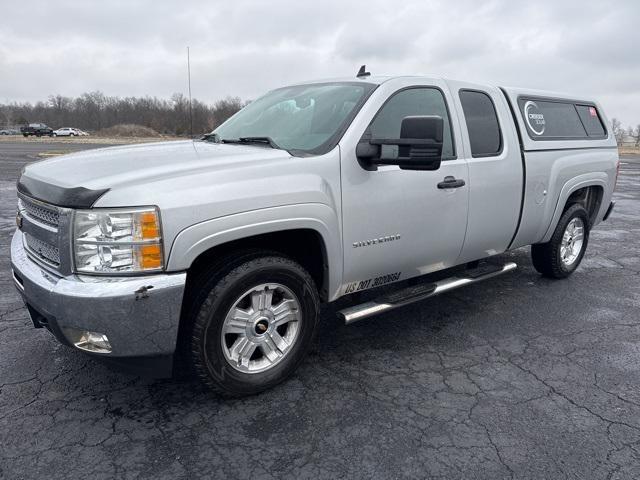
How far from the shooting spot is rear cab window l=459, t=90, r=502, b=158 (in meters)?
3.92

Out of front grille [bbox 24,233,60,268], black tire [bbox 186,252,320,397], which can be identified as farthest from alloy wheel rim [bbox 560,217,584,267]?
front grille [bbox 24,233,60,268]

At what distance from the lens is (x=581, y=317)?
14.1 feet

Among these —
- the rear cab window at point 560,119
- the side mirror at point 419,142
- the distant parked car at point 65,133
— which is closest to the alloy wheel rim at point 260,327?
the side mirror at point 419,142

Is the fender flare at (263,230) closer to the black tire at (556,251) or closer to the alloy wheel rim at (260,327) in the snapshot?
the alloy wheel rim at (260,327)

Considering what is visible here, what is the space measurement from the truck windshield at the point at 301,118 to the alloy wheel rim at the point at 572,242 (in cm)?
305

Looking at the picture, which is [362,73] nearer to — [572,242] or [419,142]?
[419,142]

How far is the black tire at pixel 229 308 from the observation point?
104 inches

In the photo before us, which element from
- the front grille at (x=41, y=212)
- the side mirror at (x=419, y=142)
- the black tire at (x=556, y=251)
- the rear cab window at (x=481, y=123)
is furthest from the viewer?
the black tire at (x=556, y=251)

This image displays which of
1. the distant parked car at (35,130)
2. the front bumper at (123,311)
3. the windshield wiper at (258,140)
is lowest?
the front bumper at (123,311)

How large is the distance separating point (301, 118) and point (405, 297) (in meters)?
1.49

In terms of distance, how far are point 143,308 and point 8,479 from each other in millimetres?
944

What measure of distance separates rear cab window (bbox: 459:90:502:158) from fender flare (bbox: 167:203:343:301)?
1.54 metres

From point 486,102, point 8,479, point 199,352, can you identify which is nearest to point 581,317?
point 486,102

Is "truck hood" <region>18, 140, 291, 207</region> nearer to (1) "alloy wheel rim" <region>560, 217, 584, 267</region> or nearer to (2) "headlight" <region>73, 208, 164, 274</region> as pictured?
(2) "headlight" <region>73, 208, 164, 274</region>
